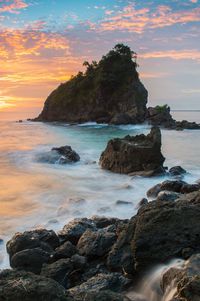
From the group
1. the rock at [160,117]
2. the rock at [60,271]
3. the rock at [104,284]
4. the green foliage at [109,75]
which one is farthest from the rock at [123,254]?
the green foliage at [109,75]

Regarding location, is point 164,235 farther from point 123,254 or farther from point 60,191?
point 60,191

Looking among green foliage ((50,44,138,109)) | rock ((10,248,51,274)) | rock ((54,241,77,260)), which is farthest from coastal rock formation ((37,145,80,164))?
green foliage ((50,44,138,109))

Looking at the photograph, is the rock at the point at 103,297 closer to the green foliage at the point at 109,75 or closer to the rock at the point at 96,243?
the rock at the point at 96,243

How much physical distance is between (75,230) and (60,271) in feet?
8.18

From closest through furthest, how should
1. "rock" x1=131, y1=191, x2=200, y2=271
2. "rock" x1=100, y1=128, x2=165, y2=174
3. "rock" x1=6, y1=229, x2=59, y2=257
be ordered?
"rock" x1=131, y1=191, x2=200, y2=271 < "rock" x1=6, y1=229, x2=59, y2=257 < "rock" x1=100, y1=128, x2=165, y2=174

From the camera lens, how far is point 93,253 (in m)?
8.75

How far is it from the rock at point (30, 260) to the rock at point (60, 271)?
0.41m

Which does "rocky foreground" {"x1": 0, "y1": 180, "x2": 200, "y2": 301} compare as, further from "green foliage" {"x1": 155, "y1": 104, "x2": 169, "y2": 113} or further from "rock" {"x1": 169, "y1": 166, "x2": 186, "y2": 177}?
"green foliage" {"x1": 155, "y1": 104, "x2": 169, "y2": 113}

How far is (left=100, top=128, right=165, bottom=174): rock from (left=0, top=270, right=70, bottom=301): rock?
51.9 feet

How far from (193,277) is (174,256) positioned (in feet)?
6.37

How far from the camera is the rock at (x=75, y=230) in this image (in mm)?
10078

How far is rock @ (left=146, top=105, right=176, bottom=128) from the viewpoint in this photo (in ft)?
215

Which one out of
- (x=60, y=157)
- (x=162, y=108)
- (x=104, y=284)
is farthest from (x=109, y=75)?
(x=104, y=284)

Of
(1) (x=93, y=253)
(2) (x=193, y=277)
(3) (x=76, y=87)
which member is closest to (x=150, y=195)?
(1) (x=93, y=253)
